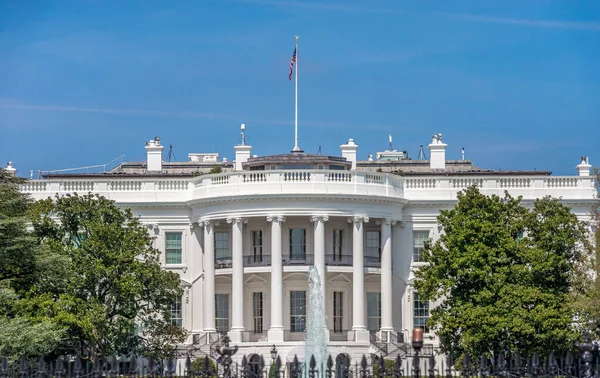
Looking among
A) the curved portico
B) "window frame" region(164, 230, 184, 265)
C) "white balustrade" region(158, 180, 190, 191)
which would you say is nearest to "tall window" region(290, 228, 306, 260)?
the curved portico

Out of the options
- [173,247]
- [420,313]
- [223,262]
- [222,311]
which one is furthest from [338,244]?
[173,247]

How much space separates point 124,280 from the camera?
83.8 meters

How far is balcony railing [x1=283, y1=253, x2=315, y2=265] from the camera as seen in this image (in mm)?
93812

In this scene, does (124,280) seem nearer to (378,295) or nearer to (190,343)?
(190,343)

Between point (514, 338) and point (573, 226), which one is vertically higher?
point (573, 226)

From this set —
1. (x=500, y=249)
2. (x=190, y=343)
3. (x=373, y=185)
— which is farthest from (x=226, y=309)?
(x=500, y=249)

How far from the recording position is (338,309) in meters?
95.2

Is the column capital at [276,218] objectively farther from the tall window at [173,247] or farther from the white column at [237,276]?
the tall window at [173,247]

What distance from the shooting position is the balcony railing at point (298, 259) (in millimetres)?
93812

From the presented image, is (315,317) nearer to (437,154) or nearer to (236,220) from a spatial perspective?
(236,220)

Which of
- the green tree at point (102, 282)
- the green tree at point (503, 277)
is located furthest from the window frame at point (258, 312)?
the green tree at point (503, 277)

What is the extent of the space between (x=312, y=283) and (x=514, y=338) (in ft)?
42.7

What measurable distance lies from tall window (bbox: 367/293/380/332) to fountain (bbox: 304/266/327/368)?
448cm

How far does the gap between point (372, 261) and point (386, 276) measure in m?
1.98
